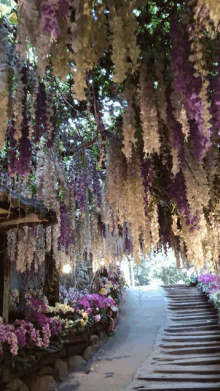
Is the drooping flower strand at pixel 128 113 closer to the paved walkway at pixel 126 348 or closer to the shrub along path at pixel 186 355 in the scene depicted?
the shrub along path at pixel 186 355

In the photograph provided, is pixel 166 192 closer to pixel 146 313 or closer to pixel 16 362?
pixel 16 362

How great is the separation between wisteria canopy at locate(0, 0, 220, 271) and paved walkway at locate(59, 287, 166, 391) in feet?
8.36

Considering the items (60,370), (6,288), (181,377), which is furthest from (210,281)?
(6,288)

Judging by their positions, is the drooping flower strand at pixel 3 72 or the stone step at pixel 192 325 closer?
the drooping flower strand at pixel 3 72

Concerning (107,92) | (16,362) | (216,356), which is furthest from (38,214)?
(216,356)

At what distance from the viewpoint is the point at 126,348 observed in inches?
286

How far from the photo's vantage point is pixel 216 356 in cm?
607

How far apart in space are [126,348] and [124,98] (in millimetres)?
6846

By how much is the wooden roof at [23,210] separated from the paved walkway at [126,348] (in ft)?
9.07

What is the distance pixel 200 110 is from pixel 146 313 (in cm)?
957

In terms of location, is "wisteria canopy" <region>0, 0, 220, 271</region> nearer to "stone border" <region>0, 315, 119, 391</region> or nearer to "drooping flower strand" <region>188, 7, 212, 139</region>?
"drooping flower strand" <region>188, 7, 212, 139</region>

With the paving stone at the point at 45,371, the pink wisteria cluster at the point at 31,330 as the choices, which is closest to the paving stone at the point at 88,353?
the pink wisteria cluster at the point at 31,330

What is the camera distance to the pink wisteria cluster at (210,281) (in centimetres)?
970

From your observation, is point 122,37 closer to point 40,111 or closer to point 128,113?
point 128,113
